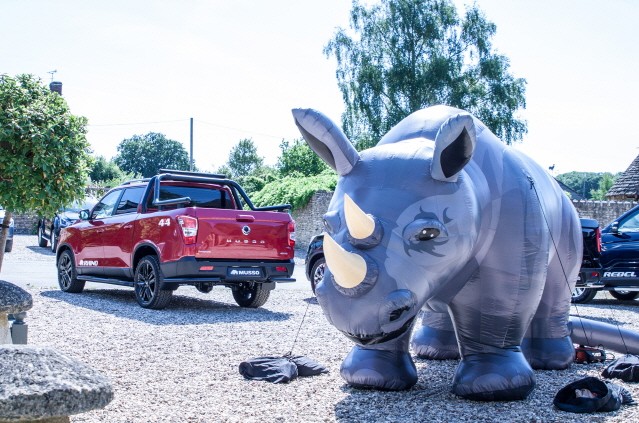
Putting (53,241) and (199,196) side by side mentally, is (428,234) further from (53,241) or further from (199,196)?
(53,241)

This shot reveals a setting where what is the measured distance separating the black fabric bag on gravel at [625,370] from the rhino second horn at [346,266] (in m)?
3.09

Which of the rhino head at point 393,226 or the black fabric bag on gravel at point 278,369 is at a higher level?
the rhino head at point 393,226

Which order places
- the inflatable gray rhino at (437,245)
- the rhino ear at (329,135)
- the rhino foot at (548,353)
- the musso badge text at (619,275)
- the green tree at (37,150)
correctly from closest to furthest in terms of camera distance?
1. the inflatable gray rhino at (437,245)
2. the rhino ear at (329,135)
3. the green tree at (37,150)
4. the rhino foot at (548,353)
5. the musso badge text at (619,275)

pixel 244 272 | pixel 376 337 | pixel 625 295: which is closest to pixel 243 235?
pixel 244 272

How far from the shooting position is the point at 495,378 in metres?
5.23

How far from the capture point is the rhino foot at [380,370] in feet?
18.3

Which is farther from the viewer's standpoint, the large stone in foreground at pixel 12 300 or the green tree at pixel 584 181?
the green tree at pixel 584 181

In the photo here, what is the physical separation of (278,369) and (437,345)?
65.3 inches

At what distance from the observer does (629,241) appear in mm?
12945

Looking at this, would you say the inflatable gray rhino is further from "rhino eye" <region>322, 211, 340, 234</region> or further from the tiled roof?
the tiled roof

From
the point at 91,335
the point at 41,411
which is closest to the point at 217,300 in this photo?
the point at 91,335

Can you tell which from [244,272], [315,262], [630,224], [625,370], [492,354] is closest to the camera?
[492,354]

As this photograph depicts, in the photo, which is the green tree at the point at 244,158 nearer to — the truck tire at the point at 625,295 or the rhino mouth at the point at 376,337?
the truck tire at the point at 625,295

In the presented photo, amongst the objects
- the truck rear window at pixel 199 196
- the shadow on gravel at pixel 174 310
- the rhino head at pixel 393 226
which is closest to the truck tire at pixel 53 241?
the shadow on gravel at pixel 174 310
